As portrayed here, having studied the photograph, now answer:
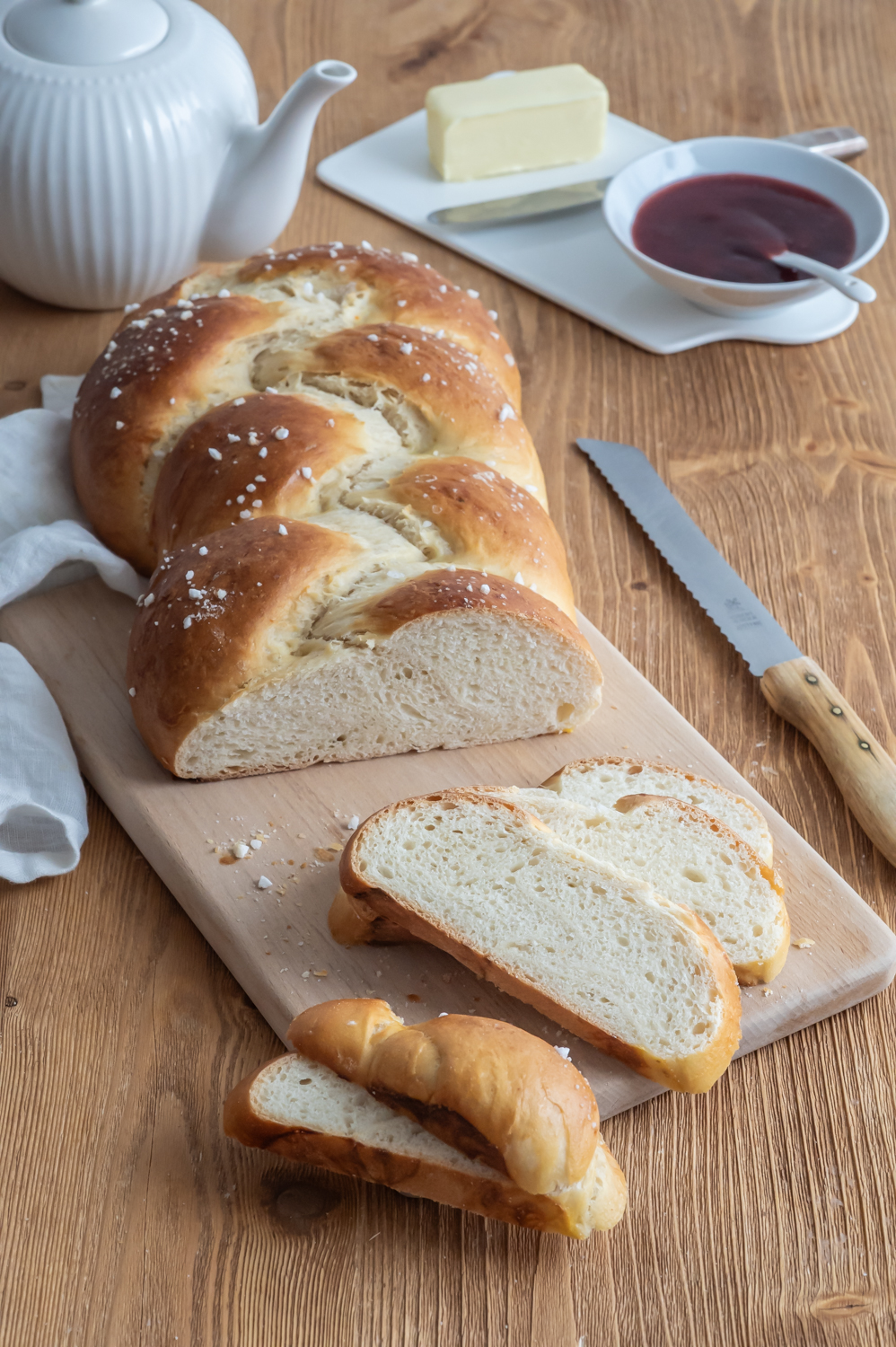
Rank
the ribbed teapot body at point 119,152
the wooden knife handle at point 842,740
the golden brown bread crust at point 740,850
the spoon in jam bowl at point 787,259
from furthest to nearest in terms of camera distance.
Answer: the spoon in jam bowl at point 787,259 < the ribbed teapot body at point 119,152 < the wooden knife handle at point 842,740 < the golden brown bread crust at point 740,850

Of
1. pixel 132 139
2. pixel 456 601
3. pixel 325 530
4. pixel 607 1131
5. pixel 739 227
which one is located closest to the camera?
pixel 607 1131

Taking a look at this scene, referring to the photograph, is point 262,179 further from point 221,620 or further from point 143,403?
point 221,620

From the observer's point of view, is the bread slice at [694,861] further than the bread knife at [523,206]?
No

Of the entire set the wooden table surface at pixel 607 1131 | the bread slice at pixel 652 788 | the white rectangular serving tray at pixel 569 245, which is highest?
the white rectangular serving tray at pixel 569 245

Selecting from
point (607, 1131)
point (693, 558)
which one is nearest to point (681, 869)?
point (607, 1131)

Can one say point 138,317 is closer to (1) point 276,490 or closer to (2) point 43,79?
(2) point 43,79

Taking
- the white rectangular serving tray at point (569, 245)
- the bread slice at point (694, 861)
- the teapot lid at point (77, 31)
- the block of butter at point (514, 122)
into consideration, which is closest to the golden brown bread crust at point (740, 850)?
the bread slice at point (694, 861)

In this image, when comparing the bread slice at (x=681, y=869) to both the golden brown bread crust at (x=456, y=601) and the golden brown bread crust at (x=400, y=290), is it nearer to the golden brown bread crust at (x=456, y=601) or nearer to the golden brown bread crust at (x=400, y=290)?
the golden brown bread crust at (x=456, y=601)
